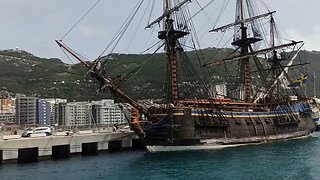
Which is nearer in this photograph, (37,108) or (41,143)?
(41,143)

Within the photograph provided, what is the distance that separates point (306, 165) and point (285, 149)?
13.1 meters

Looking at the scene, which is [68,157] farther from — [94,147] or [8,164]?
[8,164]

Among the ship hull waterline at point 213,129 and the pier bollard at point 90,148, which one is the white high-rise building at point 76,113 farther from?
the pier bollard at point 90,148

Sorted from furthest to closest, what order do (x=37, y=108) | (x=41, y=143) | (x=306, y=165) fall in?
(x=37, y=108)
(x=41, y=143)
(x=306, y=165)

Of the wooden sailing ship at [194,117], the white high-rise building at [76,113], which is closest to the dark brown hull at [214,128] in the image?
the wooden sailing ship at [194,117]

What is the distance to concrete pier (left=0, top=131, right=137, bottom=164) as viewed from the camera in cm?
3841

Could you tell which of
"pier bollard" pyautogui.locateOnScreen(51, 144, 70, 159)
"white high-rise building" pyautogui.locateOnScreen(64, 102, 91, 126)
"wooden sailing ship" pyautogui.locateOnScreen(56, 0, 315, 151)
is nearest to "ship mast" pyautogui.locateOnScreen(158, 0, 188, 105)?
"wooden sailing ship" pyautogui.locateOnScreen(56, 0, 315, 151)

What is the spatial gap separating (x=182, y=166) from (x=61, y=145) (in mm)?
15183

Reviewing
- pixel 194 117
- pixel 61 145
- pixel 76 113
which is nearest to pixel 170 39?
pixel 194 117

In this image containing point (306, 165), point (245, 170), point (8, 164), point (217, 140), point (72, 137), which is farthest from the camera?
point (217, 140)

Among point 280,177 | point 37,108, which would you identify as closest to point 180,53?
point 280,177

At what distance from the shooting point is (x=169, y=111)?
4331cm

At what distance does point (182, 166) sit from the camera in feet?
110

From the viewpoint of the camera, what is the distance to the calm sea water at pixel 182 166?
2928cm
